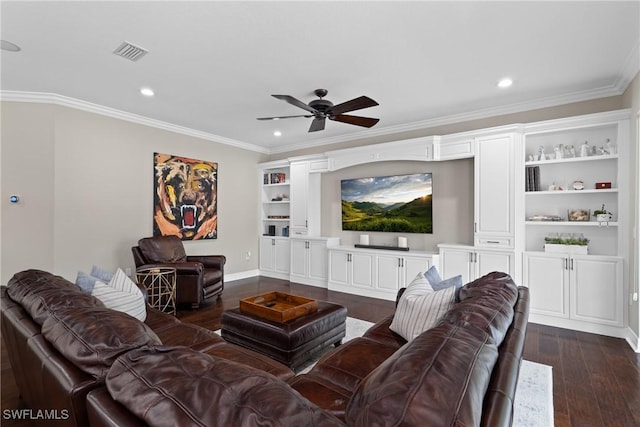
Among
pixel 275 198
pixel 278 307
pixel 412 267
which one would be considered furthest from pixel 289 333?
pixel 275 198

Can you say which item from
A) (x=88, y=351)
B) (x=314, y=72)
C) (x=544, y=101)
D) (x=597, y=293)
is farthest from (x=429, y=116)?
(x=88, y=351)

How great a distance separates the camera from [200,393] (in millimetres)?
741

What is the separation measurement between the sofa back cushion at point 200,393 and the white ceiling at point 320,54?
2.31 metres

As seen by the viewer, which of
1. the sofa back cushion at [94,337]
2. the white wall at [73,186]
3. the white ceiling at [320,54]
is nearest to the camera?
the sofa back cushion at [94,337]

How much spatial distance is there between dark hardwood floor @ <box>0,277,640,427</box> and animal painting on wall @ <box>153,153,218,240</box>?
1.57m

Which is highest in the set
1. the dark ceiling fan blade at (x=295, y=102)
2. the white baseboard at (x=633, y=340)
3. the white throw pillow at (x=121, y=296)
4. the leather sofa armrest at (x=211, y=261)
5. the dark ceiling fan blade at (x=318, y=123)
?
the dark ceiling fan blade at (x=295, y=102)

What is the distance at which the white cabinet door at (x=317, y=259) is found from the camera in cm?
562

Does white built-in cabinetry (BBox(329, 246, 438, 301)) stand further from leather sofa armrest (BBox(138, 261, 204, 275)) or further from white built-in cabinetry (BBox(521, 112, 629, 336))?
leather sofa armrest (BBox(138, 261, 204, 275))

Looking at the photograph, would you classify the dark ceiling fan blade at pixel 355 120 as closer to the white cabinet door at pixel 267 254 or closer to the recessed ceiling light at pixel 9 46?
the recessed ceiling light at pixel 9 46

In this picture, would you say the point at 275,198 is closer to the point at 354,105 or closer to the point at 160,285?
the point at 160,285

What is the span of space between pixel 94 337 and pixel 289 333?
146cm

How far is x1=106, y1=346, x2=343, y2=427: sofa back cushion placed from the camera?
678 mm

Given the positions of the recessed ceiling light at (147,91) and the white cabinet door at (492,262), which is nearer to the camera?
the recessed ceiling light at (147,91)

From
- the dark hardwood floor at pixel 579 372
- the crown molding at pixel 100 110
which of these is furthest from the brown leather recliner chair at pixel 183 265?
the crown molding at pixel 100 110
